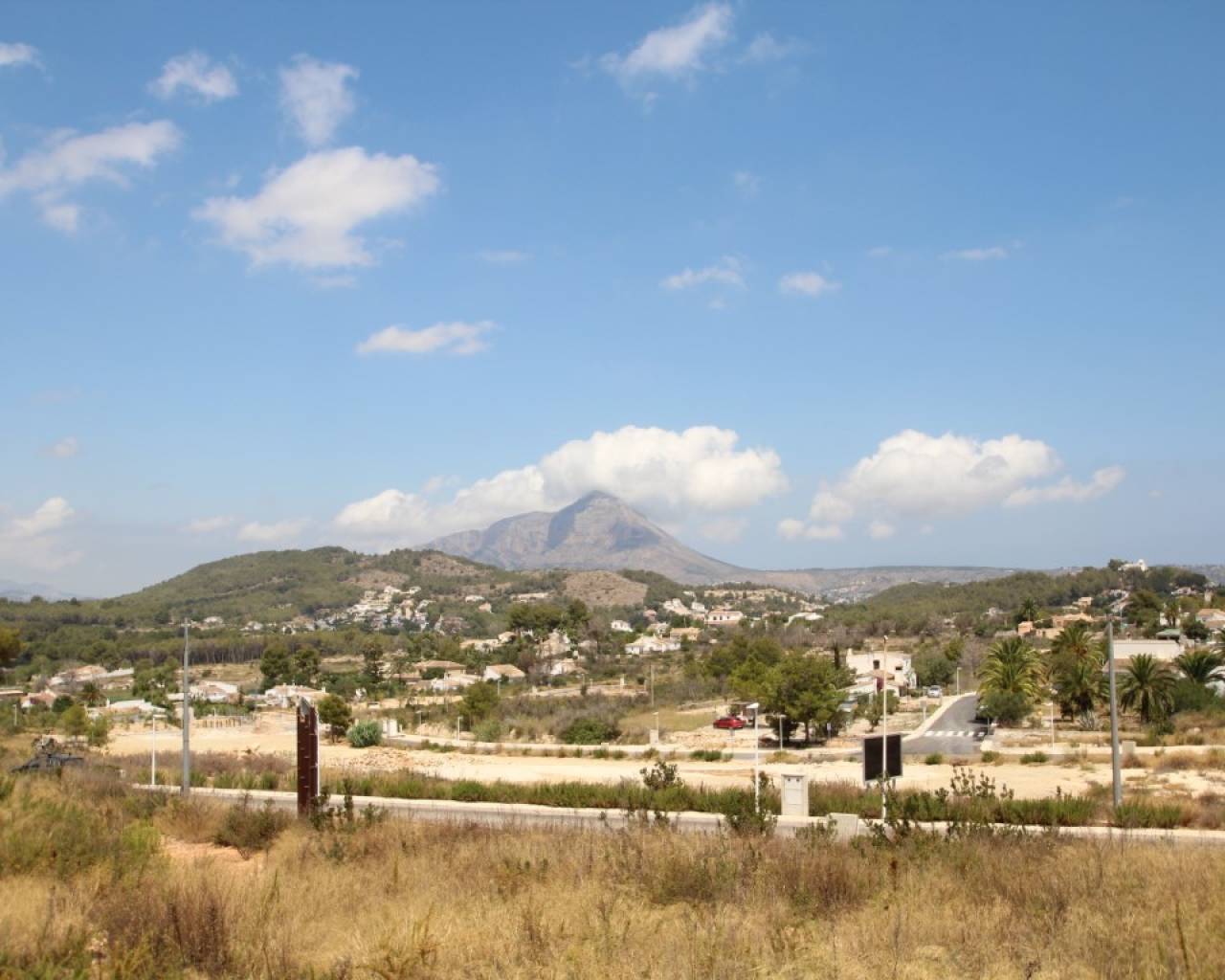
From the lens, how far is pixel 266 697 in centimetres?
8688

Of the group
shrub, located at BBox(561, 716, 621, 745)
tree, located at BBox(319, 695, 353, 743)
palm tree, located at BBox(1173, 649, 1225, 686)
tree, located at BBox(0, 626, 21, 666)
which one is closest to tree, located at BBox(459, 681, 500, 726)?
tree, located at BBox(319, 695, 353, 743)

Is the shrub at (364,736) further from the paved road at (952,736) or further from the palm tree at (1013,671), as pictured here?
the palm tree at (1013,671)

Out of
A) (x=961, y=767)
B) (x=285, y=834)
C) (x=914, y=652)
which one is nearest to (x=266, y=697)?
(x=914, y=652)

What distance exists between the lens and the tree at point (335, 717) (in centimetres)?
5641

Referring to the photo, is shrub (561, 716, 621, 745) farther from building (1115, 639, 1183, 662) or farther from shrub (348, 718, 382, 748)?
building (1115, 639, 1183, 662)

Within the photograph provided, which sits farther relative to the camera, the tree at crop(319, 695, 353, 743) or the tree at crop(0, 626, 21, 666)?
the tree at crop(0, 626, 21, 666)

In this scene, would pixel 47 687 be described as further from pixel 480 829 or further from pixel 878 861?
pixel 878 861

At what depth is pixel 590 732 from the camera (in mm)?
53719

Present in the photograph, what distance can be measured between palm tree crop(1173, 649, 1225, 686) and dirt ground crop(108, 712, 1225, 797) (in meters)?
21.4

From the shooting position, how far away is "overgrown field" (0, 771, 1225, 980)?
23.8 feet

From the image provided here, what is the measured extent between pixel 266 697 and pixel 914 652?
5779 cm

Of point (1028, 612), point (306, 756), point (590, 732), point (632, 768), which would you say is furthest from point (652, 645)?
point (306, 756)

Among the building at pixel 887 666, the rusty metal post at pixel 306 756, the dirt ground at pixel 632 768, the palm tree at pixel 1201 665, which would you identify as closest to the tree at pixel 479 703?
the dirt ground at pixel 632 768

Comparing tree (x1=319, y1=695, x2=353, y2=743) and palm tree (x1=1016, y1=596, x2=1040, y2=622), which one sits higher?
palm tree (x1=1016, y1=596, x2=1040, y2=622)
